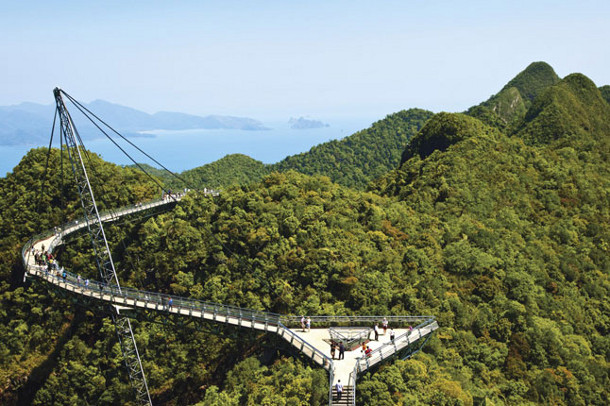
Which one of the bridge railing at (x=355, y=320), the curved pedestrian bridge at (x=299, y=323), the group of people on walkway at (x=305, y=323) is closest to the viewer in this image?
the curved pedestrian bridge at (x=299, y=323)

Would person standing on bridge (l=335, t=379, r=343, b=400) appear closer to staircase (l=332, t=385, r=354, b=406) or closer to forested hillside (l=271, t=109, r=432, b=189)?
staircase (l=332, t=385, r=354, b=406)

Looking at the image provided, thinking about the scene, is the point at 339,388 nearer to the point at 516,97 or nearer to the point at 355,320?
the point at 355,320

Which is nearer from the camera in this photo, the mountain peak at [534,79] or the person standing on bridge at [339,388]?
the person standing on bridge at [339,388]

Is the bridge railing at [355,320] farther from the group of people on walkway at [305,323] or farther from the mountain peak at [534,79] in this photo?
the mountain peak at [534,79]

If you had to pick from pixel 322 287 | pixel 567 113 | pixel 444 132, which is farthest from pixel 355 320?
pixel 567 113

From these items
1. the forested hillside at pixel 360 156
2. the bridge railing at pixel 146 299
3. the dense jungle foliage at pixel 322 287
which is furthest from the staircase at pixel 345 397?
the forested hillside at pixel 360 156

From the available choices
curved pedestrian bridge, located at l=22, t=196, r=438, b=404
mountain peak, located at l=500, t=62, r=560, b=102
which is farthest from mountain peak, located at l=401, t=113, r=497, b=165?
mountain peak, located at l=500, t=62, r=560, b=102
